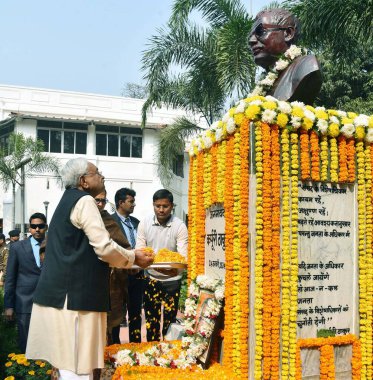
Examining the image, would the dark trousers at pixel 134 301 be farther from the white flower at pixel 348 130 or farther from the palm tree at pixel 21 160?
the palm tree at pixel 21 160

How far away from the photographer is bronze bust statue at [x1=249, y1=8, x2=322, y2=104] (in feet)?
14.0

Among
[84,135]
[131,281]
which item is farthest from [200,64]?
[84,135]

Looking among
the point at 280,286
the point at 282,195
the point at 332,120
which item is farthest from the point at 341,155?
the point at 280,286

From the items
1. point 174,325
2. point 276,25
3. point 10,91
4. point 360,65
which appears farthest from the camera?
point 10,91

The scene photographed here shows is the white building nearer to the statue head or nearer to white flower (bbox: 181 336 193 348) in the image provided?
white flower (bbox: 181 336 193 348)

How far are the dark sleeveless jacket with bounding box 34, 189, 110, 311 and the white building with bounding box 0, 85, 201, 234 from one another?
69.2 feet

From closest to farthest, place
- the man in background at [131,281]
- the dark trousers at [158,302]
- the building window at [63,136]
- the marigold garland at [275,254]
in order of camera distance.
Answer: the marigold garland at [275,254], the dark trousers at [158,302], the man in background at [131,281], the building window at [63,136]

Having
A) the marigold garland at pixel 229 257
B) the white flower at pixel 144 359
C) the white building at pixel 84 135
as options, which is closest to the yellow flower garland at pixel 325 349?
the marigold garland at pixel 229 257

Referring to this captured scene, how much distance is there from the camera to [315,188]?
165 inches

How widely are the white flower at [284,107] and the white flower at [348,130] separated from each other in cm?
52

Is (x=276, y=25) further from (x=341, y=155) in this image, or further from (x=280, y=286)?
(x=280, y=286)

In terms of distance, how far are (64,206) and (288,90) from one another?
1.96m

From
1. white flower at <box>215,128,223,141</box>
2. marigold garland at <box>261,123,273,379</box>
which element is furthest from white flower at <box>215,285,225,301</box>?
white flower at <box>215,128,223,141</box>

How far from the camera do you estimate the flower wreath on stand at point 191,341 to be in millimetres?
4340
